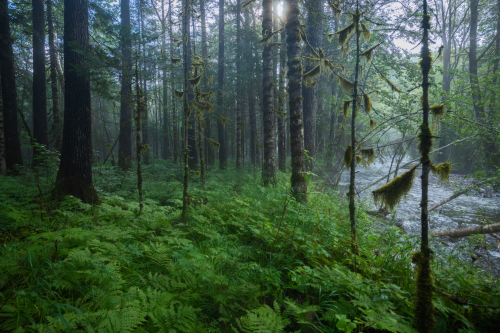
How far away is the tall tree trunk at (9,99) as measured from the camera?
8469 millimetres

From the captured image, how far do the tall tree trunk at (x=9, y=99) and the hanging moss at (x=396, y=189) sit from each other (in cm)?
1230

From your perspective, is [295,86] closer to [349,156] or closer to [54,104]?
[349,156]

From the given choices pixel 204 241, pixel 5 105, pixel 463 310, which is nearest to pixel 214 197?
pixel 204 241

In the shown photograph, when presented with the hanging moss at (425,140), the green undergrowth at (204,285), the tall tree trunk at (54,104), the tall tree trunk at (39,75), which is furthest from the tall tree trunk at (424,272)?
the tall tree trunk at (54,104)

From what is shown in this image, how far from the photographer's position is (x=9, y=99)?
9.04m

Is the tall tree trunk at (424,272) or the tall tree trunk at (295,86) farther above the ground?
the tall tree trunk at (295,86)

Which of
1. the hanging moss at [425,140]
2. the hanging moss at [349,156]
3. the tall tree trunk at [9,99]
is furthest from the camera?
the tall tree trunk at [9,99]

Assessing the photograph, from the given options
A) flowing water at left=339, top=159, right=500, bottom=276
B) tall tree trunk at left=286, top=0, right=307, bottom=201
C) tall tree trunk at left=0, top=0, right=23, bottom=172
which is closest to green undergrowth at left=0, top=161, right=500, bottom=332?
tall tree trunk at left=286, top=0, right=307, bottom=201

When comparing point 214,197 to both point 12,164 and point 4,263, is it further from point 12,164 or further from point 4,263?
point 12,164

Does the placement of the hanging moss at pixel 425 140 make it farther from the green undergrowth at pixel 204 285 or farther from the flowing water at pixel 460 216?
the flowing water at pixel 460 216

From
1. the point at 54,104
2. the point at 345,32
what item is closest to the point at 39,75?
the point at 54,104

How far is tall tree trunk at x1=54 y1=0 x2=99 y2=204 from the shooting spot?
5.31m

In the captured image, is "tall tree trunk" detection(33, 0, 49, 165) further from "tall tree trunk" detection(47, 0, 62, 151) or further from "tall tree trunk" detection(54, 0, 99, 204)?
"tall tree trunk" detection(54, 0, 99, 204)

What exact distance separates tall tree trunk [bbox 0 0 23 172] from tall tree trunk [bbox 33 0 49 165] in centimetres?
91
